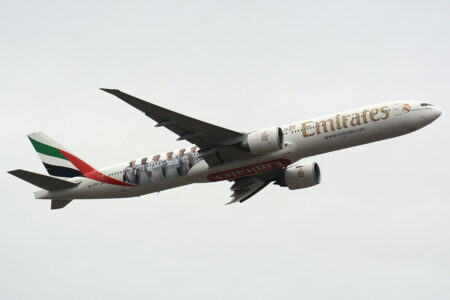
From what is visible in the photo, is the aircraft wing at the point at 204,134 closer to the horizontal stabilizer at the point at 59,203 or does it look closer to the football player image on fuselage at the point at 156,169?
the football player image on fuselage at the point at 156,169

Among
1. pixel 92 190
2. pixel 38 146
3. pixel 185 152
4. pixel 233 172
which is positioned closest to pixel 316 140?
pixel 233 172

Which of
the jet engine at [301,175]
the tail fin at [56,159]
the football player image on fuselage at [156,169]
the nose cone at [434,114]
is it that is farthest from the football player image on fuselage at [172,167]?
the nose cone at [434,114]

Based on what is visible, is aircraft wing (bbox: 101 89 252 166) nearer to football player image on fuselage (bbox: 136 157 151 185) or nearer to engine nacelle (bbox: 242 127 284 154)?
engine nacelle (bbox: 242 127 284 154)

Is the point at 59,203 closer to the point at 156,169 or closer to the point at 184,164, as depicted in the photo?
the point at 156,169

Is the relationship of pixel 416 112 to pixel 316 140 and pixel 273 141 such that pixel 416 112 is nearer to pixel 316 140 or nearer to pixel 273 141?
pixel 316 140

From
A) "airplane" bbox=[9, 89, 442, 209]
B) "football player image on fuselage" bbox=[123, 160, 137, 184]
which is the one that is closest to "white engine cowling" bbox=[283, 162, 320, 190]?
"airplane" bbox=[9, 89, 442, 209]

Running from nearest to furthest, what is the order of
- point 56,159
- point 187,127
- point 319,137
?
point 187,127 < point 319,137 < point 56,159

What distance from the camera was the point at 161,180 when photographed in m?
46.8

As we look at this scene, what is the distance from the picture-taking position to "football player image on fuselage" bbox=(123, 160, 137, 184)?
47.7 m

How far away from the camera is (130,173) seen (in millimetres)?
47875

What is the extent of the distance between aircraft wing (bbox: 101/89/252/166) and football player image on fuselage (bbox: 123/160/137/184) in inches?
217

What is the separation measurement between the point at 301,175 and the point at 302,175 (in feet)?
0.23

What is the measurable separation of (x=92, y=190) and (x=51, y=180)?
290cm

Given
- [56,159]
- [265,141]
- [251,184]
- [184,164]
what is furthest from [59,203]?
[265,141]
